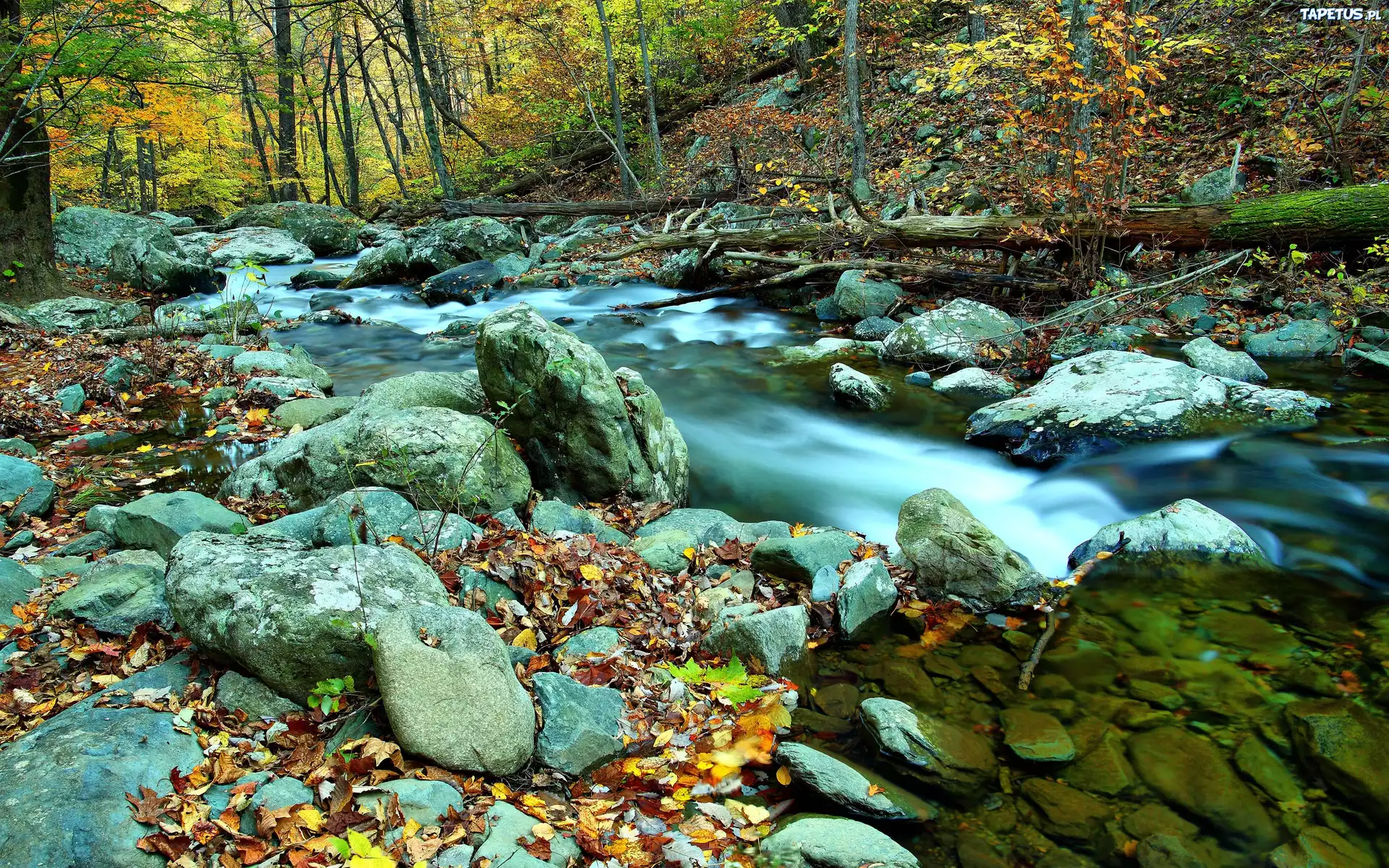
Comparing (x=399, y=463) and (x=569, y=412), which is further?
(x=569, y=412)

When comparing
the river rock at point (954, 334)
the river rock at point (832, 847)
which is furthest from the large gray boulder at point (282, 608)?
the river rock at point (954, 334)

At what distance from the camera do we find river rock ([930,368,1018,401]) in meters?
8.53

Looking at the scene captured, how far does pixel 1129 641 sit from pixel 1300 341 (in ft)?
20.9

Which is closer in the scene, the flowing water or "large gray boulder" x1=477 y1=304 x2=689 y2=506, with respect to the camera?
the flowing water

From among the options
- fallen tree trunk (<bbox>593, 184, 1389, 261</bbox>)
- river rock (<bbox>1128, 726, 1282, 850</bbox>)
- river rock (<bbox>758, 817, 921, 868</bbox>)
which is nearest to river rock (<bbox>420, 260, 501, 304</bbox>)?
fallen tree trunk (<bbox>593, 184, 1389, 261</bbox>)

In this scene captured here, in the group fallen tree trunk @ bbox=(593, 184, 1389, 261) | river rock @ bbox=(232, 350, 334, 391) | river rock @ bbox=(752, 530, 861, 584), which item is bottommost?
river rock @ bbox=(752, 530, 861, 584)

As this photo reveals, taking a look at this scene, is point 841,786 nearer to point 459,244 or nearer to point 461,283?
point 461,283

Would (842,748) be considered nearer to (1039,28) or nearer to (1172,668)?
(1172,668)

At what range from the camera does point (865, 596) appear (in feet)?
14.9

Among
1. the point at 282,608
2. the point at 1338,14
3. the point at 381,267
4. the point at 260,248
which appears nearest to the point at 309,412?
the point at 282,608

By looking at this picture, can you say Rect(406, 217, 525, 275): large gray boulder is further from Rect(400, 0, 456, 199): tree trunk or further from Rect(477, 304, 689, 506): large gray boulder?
Rect(477, 304, 689, 506): large gray boulder

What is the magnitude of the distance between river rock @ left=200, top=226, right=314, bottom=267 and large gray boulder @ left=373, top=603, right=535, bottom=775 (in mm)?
16955

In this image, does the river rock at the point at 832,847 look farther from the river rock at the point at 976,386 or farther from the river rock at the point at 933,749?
the river rock at the point at 976,386

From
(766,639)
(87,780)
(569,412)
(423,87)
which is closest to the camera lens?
(87,780)
